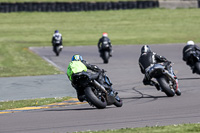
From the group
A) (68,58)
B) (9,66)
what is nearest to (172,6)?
(68,58)

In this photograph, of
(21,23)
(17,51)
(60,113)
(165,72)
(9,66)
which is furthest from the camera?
(21,23)

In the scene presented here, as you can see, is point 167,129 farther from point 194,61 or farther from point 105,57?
point 105,57

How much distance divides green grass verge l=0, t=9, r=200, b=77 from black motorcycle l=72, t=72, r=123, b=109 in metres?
27.1

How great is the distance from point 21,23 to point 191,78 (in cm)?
3561

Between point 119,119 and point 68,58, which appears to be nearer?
point 119,119

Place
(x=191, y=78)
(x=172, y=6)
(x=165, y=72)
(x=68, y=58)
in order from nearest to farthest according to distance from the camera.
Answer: (x=165, y=72), (x=191, y=78), (x=68, y=58), (x=172, y=6)

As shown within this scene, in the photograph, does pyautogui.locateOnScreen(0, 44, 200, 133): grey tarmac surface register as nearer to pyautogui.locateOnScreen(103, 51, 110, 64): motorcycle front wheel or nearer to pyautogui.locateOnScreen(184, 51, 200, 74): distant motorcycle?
pyautogui.locateOnScreen(184, 51, 200, 74): distant motorcycle

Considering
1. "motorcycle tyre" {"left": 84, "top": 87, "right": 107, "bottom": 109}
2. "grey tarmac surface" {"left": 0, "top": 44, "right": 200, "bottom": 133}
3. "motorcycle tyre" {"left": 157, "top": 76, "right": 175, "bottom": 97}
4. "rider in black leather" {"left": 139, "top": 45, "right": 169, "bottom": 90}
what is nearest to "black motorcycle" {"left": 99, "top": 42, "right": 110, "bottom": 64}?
"grey tarmac surface" {"left": 0, "top": 44, "right": 200, "bottom": 133}

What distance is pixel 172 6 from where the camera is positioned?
58.2 metres

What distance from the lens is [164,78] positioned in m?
14.9

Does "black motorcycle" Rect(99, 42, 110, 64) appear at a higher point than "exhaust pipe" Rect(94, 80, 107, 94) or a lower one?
lower

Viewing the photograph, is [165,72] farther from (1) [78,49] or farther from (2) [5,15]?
(2) [5,15]

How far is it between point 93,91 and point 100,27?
39.8 meters

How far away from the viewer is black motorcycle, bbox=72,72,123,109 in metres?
12.7
